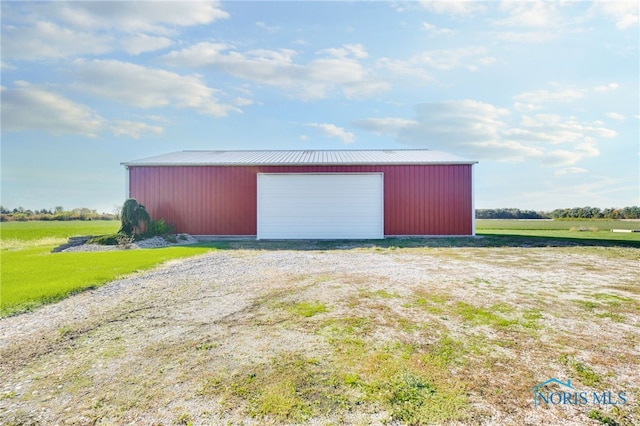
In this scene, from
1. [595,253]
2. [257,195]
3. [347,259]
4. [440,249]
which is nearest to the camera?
[347,259]

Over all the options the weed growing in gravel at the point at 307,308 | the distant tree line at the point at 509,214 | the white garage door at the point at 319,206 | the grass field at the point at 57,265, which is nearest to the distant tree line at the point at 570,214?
the distant tree line at the point at 509,214

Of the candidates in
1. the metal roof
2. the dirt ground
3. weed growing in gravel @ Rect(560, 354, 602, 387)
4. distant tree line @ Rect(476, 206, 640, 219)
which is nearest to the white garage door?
the metal roof

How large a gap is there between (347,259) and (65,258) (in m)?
7.01

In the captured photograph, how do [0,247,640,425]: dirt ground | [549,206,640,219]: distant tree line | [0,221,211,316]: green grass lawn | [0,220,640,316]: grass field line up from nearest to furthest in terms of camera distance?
[0,247,640,425]: dirt ground < [0,221,211,316]: green grass lawn < [0,220,640,316]: grass field < [549,206,640,219]: distant tree line

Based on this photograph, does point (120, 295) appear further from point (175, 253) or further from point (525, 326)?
point (525, 326)

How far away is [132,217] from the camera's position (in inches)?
501

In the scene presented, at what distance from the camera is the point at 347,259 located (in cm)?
824

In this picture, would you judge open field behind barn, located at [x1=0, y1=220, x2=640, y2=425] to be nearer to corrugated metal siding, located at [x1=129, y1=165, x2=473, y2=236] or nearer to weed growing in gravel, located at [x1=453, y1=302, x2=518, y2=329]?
weed growing in gravel, located at [x1=453, y1=302, x2=518, y2=329]

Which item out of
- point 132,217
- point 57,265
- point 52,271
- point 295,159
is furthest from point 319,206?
point 52,271

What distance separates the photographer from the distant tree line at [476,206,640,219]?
20.2 metres

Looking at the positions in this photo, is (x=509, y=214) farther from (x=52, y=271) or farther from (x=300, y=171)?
(x=52, y=271)

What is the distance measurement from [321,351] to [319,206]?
34.8 feet

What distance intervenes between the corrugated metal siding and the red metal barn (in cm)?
4

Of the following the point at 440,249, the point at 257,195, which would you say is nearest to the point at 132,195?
the point at 257,195
